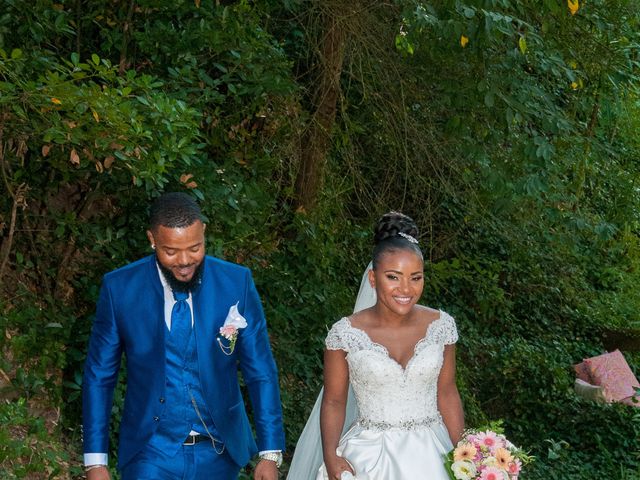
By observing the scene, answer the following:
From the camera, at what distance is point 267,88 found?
8.02 metres

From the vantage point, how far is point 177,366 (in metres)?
4.43

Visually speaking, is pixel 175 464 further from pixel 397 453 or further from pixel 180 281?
pixel 397 453

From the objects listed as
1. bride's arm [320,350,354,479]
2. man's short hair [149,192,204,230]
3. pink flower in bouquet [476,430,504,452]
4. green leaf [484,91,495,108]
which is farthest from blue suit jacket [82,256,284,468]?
green leaf [484,91,495,108]

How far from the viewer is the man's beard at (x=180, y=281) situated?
14.4ft

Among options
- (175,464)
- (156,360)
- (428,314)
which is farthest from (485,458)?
(156,360)

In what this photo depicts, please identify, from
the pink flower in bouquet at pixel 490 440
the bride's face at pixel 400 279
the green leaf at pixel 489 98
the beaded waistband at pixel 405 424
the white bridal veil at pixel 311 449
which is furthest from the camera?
the green leaf at pixel 489 98

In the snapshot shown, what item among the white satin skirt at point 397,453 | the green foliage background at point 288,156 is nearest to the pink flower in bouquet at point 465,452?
the white satin skirt at point 397,453

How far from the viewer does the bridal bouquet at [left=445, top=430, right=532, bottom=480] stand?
177 inches

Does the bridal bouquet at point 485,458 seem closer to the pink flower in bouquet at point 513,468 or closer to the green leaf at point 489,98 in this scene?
the pink flower in bouquet at point 513,468

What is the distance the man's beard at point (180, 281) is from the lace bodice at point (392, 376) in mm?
875

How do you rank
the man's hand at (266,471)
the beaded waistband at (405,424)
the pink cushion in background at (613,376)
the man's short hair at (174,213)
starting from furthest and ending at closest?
1. the pink cushion in background at (613,376)
2. the beaded waistband at (405,424)
3. the man's hand at (266,471)
4. the man's short hair at (174,213)

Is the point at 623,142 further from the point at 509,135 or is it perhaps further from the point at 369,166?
the point at 509,135

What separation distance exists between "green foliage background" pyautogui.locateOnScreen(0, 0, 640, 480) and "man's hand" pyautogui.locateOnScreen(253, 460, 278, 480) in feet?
6.75

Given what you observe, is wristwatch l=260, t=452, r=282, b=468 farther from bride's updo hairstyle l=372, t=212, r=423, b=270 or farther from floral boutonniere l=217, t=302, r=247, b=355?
bride's updo hairstyle l=372, t=212, r=423, b=270
